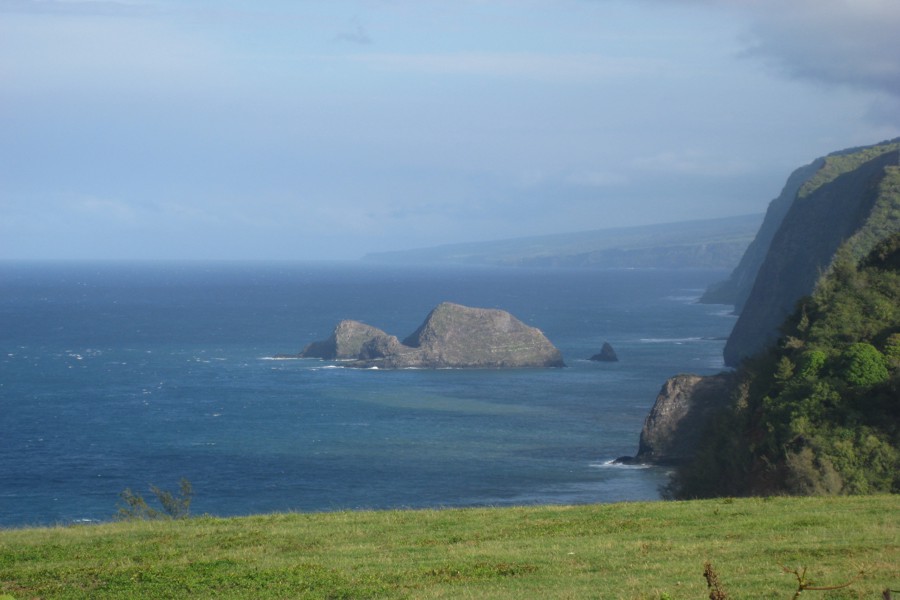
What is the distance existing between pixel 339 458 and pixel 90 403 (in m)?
28.9

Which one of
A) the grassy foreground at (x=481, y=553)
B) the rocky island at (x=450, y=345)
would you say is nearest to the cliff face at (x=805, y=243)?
the rocky island at (x=450, y=345)

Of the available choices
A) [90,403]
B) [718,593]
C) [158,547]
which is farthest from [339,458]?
[718,593]

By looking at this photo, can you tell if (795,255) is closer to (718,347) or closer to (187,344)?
(718,347)

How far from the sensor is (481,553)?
52.7ft

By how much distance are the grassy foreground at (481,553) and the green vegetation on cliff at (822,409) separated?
10145mm

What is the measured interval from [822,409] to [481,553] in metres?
19.5

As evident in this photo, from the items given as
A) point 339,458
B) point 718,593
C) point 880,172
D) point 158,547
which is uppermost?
point 880,172

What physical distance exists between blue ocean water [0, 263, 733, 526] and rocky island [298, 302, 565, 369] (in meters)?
3.22

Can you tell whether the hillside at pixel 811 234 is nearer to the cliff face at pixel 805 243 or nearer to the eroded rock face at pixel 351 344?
the cliff face at pixel 805 243

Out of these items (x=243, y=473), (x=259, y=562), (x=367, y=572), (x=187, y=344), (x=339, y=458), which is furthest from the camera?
(x=187, y=344)

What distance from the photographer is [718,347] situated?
117688mm

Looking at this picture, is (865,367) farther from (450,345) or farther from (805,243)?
(450,345)

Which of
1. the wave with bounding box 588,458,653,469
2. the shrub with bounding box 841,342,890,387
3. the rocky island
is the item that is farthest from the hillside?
the shrub with bounding box 841,342,890,387

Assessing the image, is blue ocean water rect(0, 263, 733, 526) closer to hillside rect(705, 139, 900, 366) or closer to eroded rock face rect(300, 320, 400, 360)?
eroded rock face rect(300, 320, 400, 360)
